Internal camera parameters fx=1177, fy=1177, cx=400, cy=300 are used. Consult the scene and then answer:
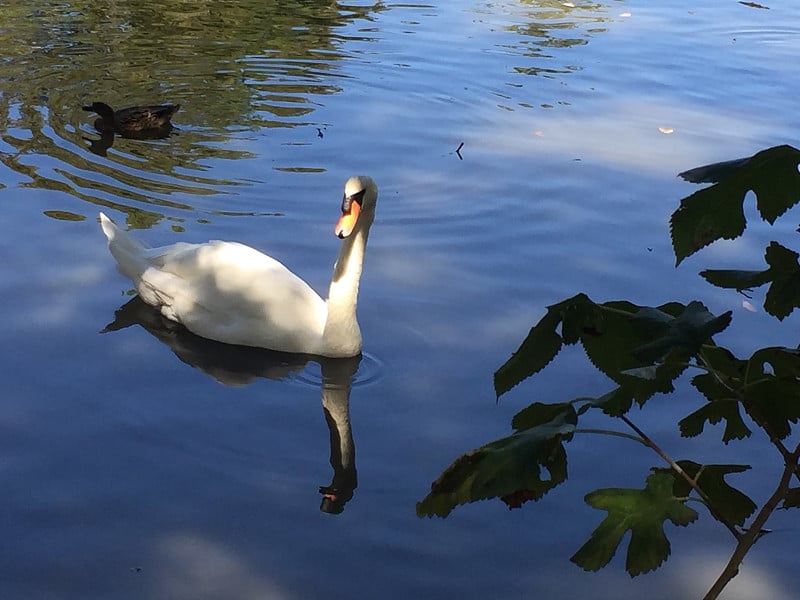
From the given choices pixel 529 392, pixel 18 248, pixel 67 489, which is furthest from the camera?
pixel 18 248

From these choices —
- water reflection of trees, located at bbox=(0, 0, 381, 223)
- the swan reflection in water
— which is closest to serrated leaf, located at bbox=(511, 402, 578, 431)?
the swan reflection in water

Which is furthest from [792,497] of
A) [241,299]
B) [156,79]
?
[156,79]

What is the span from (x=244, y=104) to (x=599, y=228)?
3739mm

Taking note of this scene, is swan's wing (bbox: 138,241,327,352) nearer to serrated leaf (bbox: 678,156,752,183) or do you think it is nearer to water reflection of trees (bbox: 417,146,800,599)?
water reflection of trees (bbox: 417,146,800,599)

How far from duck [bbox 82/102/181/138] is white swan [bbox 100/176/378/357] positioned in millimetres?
3204

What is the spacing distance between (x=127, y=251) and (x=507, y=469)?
473 centimetres

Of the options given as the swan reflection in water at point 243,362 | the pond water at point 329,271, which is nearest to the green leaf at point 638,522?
the pond water at point 329,271

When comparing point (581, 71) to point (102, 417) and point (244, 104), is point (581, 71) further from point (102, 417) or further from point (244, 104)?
point (102, 417)

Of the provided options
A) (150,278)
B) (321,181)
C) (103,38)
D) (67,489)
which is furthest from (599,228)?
(103,38)

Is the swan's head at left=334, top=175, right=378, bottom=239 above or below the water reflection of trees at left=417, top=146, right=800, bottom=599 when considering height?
below

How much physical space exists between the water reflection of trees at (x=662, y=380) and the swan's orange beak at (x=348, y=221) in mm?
3536

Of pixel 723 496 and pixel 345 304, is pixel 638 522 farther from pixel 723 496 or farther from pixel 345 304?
pixel 345 304

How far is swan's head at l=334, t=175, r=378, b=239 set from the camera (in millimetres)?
5688

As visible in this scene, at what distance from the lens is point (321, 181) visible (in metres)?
8.12
